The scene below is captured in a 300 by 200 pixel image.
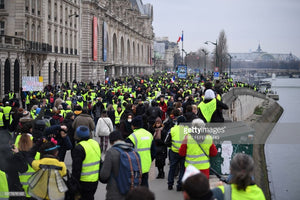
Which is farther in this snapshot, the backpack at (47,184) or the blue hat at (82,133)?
the blue hat at (82,133)

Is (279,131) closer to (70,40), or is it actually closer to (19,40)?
(70,40)

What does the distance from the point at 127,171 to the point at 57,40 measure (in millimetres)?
42929

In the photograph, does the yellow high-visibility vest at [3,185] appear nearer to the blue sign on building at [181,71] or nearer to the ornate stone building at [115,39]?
the blue sign on building at [181,71]

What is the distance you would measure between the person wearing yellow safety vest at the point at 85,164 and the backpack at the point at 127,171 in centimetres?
57

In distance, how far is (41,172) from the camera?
6160 mm

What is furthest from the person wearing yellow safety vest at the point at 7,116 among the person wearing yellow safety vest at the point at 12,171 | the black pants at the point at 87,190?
the black pants at the point at 87,190

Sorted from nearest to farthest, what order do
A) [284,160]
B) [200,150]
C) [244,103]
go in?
[200,150]
[284,160]
[244,103]

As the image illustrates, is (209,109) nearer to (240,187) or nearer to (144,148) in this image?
(144,148)

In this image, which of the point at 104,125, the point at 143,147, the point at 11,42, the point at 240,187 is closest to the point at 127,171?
the point at 143,147

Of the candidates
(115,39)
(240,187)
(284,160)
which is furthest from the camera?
(115,39)

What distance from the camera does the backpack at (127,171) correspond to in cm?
622

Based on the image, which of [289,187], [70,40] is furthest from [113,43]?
[289,187]

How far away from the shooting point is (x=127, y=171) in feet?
20.5

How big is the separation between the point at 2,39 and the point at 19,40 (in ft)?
9.97
